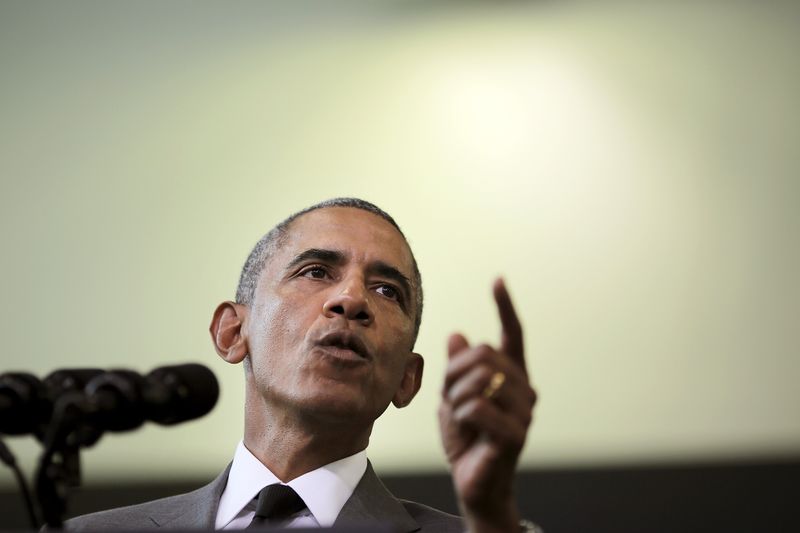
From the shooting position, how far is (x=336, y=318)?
2088 millimetres

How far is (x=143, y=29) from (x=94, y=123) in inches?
13.6

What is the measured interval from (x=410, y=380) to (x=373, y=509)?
1.13 feet

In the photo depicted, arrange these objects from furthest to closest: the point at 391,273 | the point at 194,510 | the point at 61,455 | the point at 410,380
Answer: the point at 410,380, the point at 391,273, the point at 194,510, the point at 61,455

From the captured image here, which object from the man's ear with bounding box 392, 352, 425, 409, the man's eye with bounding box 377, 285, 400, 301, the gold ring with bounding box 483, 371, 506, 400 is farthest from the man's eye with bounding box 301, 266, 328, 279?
the gold ring with bounding box 483, 371, 506, 400

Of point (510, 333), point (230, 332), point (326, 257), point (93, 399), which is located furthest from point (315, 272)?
point (93, 399)

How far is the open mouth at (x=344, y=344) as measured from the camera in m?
2.07

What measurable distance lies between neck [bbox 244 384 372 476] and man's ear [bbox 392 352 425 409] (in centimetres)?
12

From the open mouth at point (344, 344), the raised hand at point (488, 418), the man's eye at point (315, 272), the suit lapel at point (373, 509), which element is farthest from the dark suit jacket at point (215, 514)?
the raised hand at point (488, 418)

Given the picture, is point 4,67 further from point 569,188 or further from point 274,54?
point 569,188

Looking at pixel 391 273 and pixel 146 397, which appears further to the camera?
pixel 391 273

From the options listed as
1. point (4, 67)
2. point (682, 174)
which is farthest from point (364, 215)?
point (4, 67)

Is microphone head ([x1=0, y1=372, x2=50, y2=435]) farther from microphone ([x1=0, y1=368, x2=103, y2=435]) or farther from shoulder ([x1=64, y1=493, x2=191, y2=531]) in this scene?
shoulder ([x1=64, y1=493, x2=191, y2=531])

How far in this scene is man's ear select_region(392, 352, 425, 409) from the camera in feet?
7.52

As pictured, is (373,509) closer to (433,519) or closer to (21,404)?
(433,519)
